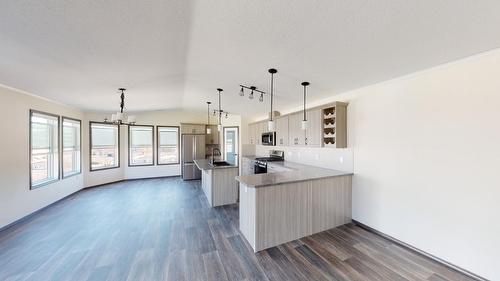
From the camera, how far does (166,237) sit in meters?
2.92

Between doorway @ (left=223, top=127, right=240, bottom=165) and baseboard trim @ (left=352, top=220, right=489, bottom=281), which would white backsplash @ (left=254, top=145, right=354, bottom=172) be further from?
doorway @ (left=223, top=127, right=240, bottom=165)

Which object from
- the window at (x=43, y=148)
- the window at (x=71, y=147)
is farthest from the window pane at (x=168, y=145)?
the window at (x=43, y=148)

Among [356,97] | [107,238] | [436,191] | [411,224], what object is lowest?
[107,238]

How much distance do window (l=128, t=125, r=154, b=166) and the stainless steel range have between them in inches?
175

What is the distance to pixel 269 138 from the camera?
5531mm

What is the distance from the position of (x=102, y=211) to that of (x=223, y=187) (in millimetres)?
2570

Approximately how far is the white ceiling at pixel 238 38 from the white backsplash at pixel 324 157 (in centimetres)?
128

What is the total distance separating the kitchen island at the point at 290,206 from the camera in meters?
2.60

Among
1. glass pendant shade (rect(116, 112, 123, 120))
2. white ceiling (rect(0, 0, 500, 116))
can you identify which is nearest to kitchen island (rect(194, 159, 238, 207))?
glass pendant shade (rect(116, 112, 123, 120))

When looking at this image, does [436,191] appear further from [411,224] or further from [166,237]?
[166,237]

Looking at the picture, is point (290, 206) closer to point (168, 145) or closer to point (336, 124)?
point (336, 124)

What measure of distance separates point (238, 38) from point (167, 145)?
21.5ft

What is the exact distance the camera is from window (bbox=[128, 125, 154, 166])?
6965 mm

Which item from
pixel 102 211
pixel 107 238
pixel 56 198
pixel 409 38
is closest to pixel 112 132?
pixel 56 198
